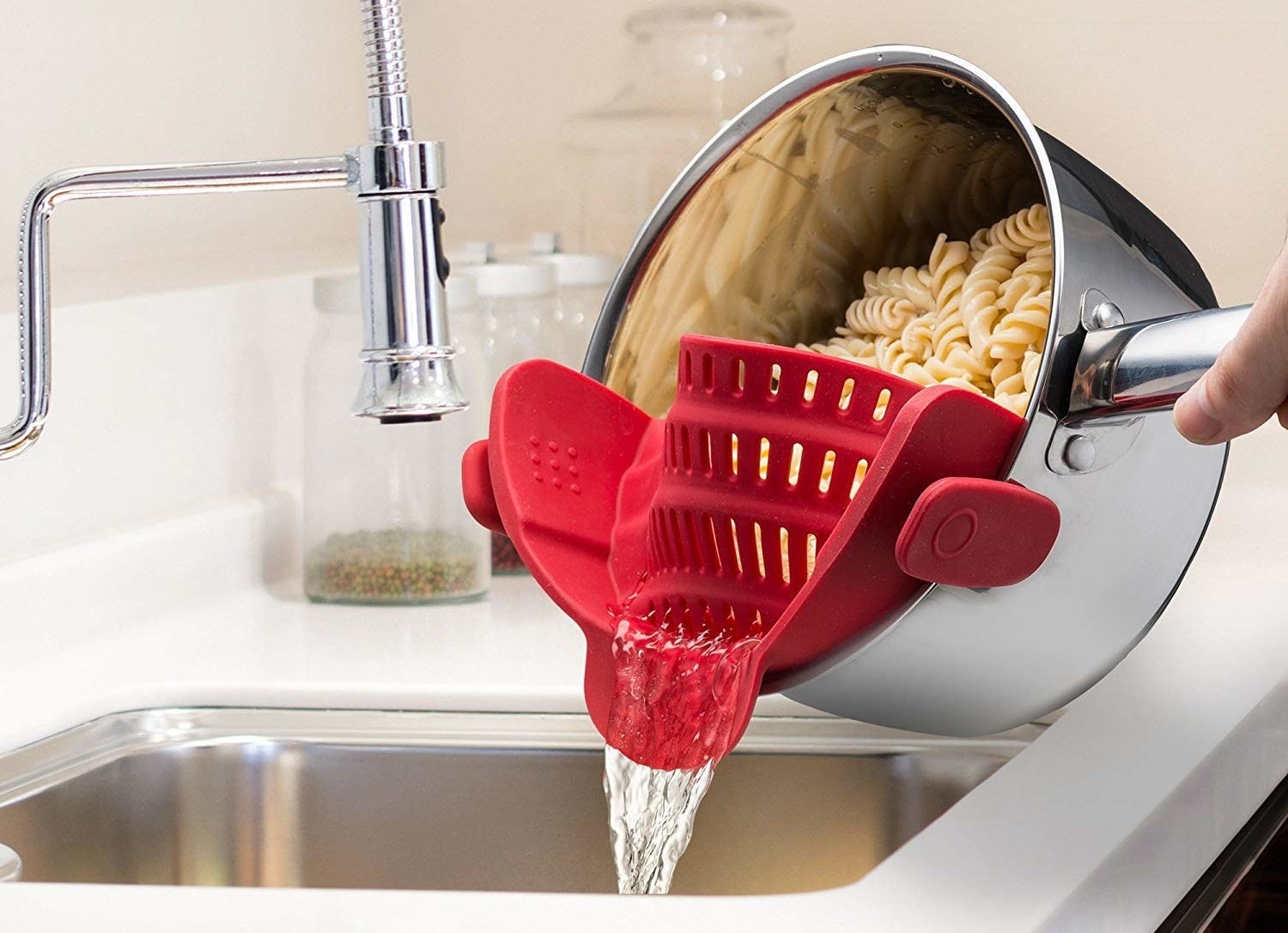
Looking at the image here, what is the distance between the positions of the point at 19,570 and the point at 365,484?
241mm

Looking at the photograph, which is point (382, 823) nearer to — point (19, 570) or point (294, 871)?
point (294, 871)

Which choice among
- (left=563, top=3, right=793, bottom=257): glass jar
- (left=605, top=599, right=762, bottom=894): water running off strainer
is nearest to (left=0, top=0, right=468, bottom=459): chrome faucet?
(left=605, top=599, right=762, bottom=894): water running off strainer

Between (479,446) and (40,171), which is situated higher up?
(40,171)

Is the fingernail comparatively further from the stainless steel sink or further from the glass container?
the glass container

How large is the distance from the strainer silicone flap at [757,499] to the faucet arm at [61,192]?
0.41ft

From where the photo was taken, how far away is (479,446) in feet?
2.32

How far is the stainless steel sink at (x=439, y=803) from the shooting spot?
826 millimetres

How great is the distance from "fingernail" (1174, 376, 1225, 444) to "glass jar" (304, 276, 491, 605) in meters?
0.63

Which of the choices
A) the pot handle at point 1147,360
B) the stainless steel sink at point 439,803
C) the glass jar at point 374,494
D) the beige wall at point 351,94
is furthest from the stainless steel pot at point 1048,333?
the beige wall at point 351,94

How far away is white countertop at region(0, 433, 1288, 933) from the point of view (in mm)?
502

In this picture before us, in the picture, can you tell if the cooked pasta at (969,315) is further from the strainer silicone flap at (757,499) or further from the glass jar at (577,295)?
the glass jar at (577,295)

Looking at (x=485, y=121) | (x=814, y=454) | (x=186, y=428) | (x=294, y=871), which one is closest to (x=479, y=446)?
(x=814, y=454)

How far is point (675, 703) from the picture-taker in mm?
609

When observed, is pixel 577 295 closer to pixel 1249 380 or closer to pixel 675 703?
pixel 675 703
